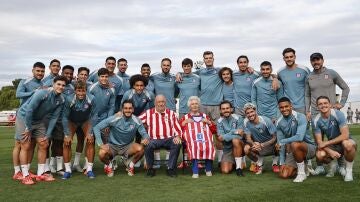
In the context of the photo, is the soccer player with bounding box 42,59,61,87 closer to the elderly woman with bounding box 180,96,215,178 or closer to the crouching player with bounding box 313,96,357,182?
the elderly woman with bounding box 180,96,215,178

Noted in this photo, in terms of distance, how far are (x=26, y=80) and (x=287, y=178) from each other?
4867 mm

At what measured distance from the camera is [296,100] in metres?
7.77

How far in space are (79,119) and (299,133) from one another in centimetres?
400

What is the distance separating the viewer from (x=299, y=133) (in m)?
6.56

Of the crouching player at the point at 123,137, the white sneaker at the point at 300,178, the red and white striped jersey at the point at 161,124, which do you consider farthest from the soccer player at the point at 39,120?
the white sneaker at the point at 300,178

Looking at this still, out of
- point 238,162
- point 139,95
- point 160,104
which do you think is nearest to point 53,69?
point 139,95

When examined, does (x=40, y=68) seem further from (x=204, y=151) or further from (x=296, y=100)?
(x=296, y=100)

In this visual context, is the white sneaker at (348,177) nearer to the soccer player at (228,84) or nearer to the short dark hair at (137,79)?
the soccer player at (228,84)

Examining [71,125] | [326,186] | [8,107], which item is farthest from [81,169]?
[8,107]

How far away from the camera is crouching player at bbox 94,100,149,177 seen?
730 cm

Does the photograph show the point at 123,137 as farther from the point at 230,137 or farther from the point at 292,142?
the point at 292,142

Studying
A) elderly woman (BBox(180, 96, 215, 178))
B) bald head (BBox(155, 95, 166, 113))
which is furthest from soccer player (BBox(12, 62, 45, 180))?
elderly woman (BBox(180, 96, 215, 178))

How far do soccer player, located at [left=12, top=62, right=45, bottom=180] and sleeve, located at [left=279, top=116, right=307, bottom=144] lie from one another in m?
4.39

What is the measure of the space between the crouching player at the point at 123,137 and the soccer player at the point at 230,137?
4.74 ft
